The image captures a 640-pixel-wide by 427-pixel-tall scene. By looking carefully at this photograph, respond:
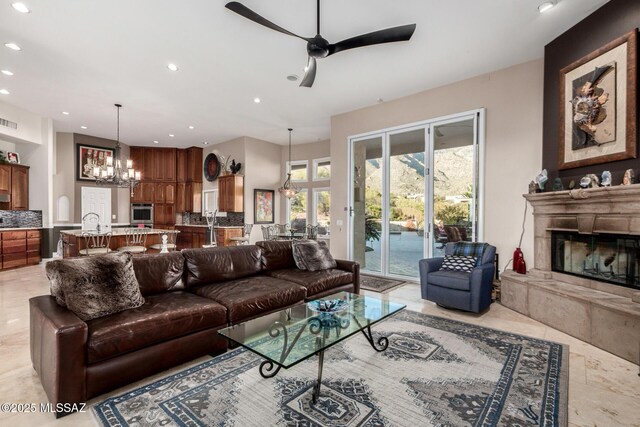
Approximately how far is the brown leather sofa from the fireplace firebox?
9.17 ft

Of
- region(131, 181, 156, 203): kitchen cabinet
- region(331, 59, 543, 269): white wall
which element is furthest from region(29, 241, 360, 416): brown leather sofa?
region(131, 181, 156, 203): kitchen cabinet

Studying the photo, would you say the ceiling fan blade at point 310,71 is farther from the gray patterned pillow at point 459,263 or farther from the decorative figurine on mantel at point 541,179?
the decorative figurine on mantel at point 541,179

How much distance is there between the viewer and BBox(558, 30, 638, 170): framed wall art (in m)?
2.95

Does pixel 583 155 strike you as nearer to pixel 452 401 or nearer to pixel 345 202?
pixel 452 401

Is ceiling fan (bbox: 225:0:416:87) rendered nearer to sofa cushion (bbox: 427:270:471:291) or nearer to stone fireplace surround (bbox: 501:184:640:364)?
stone fireplace surround (bbox: 501:184:640:364)

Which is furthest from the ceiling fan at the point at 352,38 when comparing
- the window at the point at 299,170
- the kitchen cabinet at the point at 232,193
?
the window at the point at 299,170

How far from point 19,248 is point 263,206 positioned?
18.2ft

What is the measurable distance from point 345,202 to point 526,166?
3.17m

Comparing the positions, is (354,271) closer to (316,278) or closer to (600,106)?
(316,278)

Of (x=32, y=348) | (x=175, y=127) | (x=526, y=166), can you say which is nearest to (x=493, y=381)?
(x=526, y=166)

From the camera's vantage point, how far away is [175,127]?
7.63 meters

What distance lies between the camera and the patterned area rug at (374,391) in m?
1.80

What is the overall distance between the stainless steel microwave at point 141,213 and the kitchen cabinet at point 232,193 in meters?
2.89

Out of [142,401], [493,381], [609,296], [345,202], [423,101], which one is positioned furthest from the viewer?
[345,202]
